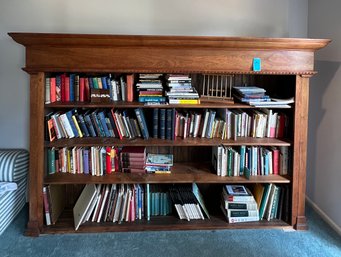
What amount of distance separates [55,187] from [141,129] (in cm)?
80

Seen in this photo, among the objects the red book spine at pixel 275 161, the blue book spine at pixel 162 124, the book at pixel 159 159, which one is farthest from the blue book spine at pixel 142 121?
the red book spine at pixel 275 161

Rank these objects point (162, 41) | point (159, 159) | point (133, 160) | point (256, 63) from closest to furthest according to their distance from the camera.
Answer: point (162, 41)
point (256, 63)
point (133, 160)
point (159, 159)

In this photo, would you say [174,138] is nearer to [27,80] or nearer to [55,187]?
[55,187]

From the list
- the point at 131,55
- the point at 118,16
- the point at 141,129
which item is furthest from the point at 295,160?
the point at 118,16

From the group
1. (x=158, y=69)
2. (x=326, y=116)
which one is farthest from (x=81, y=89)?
(x=326, y=116)

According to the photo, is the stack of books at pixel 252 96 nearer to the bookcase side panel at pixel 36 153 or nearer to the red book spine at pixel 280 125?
the red book spine at pixel 280 125

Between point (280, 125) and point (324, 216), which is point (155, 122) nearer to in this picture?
point (280, 125)

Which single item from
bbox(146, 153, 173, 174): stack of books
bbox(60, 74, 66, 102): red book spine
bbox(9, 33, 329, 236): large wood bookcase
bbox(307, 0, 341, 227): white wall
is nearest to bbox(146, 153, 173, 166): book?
bbox(146, 153, 173, 174): stack of books

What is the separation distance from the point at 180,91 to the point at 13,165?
54.7 inches

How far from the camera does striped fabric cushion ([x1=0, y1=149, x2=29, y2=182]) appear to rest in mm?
2584

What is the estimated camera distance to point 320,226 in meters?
2.59

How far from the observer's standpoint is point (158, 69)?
238cm

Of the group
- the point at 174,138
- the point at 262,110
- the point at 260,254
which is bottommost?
the point at 260,254

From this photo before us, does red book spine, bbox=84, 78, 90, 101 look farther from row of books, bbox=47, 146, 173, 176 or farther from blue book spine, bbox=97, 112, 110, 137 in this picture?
row of books, bbox=47, 146, 173, 176
